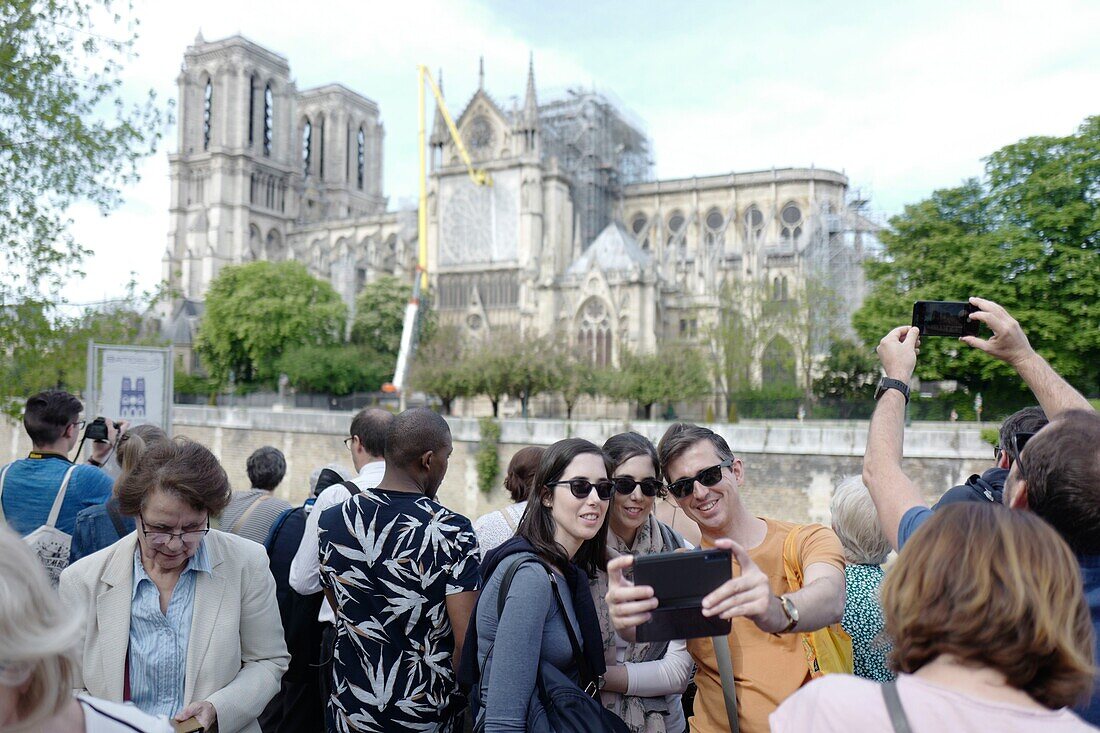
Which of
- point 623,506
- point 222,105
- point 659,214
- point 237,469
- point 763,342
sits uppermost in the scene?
point 222,105

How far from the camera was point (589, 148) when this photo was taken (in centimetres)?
5075

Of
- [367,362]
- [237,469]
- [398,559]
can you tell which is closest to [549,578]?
[398,559]

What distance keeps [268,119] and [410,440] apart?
72197mm

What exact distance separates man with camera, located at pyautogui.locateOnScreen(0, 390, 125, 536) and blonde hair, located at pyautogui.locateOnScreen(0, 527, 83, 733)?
9.31 ft

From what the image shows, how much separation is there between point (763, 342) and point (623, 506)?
3230 cm

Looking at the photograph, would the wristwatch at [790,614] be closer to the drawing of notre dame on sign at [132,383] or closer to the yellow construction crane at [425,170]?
the drawing of notre dame on sign at [132,383]

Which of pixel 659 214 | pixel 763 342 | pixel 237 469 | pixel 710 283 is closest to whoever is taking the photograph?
pixel 237 469

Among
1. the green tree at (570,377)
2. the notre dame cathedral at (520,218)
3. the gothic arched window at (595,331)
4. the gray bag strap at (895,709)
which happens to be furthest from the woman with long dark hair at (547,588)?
the gothic arched window at (595,331)

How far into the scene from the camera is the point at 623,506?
3.05m

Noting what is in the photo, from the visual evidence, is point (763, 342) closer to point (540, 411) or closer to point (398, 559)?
point (540, 411)

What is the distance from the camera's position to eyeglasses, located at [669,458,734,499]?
286cm

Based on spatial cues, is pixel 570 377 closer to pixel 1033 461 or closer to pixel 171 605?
pixel 171 605

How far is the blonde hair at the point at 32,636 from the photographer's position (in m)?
1.48

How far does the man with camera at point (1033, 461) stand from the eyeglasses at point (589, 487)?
823 millimetres
